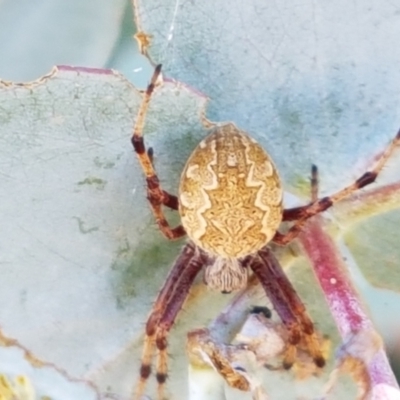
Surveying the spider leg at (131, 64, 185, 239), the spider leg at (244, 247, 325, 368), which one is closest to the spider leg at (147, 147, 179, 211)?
the spider leg at (131, 64, 185, 239)

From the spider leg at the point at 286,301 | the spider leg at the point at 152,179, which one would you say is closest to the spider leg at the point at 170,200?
the spider leg at the point at 152,179


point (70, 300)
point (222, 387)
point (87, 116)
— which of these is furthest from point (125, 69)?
point (222, 387)

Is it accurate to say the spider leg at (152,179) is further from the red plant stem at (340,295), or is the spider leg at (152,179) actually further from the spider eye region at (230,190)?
the red plant stem at (340,295)

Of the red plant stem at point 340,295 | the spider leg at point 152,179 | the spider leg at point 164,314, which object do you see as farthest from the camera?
the spider leg at point 164,314

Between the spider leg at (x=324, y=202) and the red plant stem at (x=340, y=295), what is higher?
the spider leg at (x=324, y=202)

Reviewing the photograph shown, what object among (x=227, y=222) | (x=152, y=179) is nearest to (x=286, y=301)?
(x=227, y=222)

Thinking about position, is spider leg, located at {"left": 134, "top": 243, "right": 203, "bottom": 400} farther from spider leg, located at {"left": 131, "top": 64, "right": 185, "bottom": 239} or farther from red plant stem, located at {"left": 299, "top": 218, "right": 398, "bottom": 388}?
red plant stem, located at {"left": 299, "top": 218, "right": 398, "bottom": 388}

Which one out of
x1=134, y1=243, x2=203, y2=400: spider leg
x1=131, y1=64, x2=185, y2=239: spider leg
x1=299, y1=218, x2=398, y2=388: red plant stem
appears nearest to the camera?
x1=299, y1=218, x2=398, y2=388: red plant stem

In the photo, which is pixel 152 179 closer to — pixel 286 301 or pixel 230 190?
pixel 230 190
